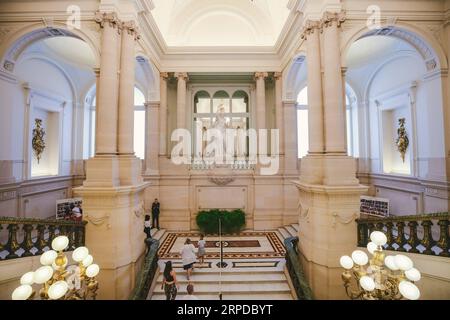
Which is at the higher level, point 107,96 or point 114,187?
point 107,96

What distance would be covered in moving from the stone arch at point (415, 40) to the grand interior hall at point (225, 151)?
45mm

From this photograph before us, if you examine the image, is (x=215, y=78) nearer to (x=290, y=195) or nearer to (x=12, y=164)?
(x=290, y=195)

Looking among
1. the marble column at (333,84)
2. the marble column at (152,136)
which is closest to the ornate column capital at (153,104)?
the marble column at (152,136)

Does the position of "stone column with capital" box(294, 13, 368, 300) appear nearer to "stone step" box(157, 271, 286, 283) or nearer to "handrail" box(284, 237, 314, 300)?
"handrail" box(284, 237, 314, 300)

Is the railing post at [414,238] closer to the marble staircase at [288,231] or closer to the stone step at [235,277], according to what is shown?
the stone step at [235,277]

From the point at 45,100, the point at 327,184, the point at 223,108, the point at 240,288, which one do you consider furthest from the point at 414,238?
the point at 45,100

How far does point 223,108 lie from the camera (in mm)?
13383

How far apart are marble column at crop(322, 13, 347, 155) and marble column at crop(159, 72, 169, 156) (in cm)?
790

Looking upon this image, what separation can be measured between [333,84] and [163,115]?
8161 mm

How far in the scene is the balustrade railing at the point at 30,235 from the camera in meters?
5.14

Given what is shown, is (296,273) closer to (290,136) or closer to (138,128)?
(290,136)
